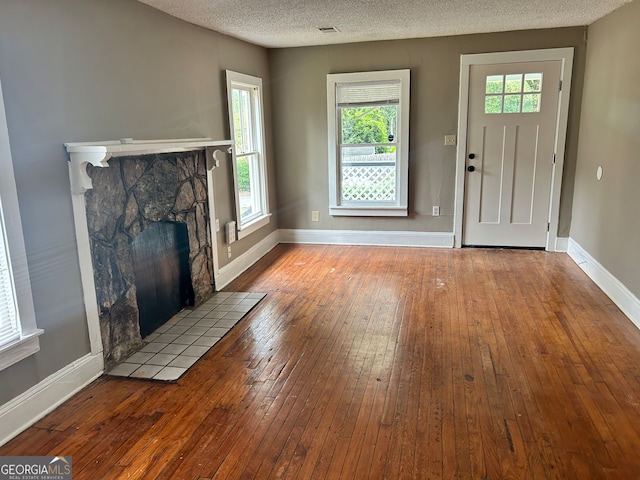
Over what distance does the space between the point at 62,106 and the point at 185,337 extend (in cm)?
163

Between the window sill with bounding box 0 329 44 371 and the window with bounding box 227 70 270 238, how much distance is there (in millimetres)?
2501

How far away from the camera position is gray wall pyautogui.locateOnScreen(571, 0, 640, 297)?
3430mm

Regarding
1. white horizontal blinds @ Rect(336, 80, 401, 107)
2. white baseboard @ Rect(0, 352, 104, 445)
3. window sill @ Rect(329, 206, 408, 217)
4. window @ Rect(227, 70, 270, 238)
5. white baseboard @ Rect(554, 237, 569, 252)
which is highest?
white horizontal blinds @ Rect(336, 80, 401, 107)

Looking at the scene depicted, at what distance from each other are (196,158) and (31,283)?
177 centimetres

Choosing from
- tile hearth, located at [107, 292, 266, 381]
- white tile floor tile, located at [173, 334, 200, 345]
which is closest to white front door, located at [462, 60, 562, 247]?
tile hearth, located at [107, 292, 266, 381]

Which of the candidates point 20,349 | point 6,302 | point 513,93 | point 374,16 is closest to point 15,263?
point 6,302

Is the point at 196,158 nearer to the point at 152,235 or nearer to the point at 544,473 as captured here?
the point at 152,235

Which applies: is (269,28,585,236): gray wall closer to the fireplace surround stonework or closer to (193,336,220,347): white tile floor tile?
the fireplace surround stonework

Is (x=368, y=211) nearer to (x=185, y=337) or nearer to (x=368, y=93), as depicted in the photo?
(x=368, y=93)

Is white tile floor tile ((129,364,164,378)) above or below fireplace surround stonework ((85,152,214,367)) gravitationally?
below

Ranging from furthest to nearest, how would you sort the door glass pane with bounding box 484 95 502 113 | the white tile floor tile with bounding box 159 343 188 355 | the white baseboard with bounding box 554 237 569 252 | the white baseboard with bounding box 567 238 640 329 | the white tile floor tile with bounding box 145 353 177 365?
the white baseboard with bounding box 554 237 569 252 < the door glass pane with bounding box 484 95 502 113 < the white baseboard with bounding box 567 238 640 329 < the white tile floor tile with bounding box 159 343 188 355 < the white tile floor tile with bounding box 145 353 177 365

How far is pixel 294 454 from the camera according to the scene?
2006 millimetres

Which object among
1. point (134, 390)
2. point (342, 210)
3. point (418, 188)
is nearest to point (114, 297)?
point (134, 390)

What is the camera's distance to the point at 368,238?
5617mm
